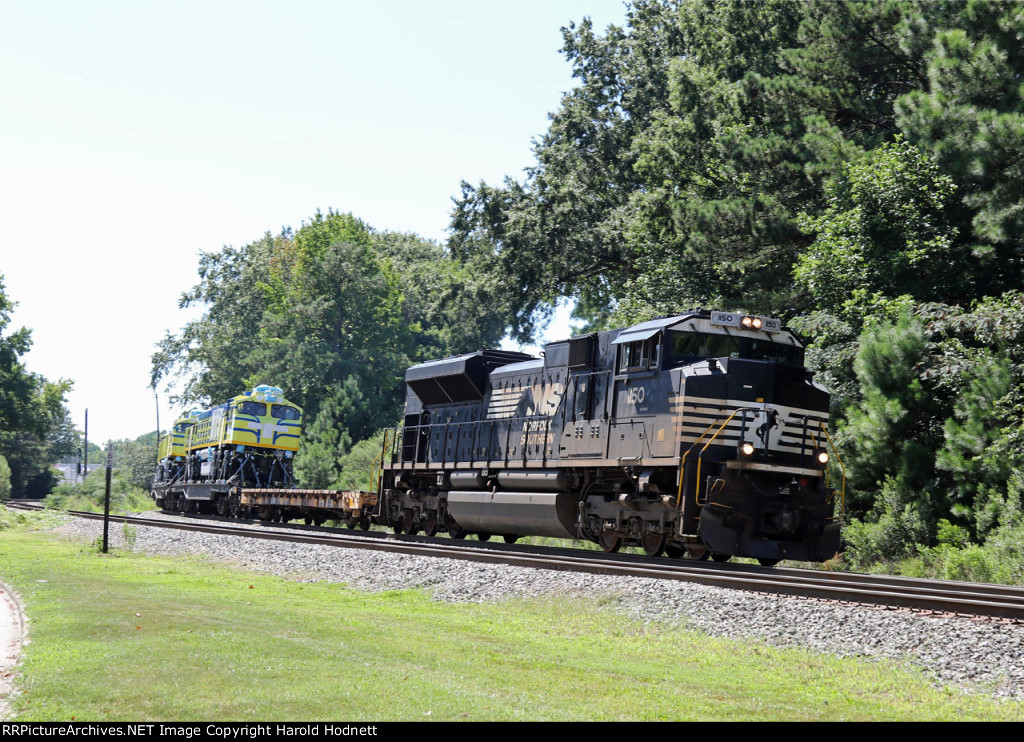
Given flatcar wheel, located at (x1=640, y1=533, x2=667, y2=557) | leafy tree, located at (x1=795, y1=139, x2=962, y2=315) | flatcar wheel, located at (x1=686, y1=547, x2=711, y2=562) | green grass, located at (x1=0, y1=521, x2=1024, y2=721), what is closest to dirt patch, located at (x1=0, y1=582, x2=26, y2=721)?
green grass, located at (x1=0, y1=521, x2=1024, y2=721)

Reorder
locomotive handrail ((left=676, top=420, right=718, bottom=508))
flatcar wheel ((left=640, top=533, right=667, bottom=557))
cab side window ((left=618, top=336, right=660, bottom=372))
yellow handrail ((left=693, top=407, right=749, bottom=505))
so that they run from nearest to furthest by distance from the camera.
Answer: yellow handrail ((left=693, top=407, right=749, bottom=505)), locomotive handrail ((left=676, top=420, right=718, bottom=508)), cab side window ((left=618, top=336, right=660, bottom=372)), flatcar wheel ((left=640, top=533, right=667, bottom=557))

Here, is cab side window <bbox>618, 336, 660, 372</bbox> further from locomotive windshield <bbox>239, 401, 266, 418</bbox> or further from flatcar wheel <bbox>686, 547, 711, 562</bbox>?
locomotive windshield <bbox>239, 401, 266, 418</bbox>

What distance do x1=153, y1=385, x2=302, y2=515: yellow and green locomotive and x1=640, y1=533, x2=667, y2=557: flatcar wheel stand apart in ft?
71.4

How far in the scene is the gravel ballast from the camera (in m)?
8.84

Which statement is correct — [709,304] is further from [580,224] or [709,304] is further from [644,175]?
[580,224]

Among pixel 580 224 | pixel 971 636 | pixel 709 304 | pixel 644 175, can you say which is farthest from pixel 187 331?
pixel 971 636

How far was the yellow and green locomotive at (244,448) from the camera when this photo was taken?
36719 mm

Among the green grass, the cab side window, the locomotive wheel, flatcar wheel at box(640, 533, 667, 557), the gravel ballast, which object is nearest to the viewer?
the green grass

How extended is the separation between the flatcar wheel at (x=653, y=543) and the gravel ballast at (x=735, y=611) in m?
3.10

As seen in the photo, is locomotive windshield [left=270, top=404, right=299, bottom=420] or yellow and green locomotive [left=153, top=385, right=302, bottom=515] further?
locomotive windshield [left=270, top=404, right=299, bottom=420]

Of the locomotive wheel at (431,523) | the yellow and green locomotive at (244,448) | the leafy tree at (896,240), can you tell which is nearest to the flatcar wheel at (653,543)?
the locomotive wheel at (431,523)

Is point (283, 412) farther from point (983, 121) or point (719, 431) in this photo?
point (983, 121)

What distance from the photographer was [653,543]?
17.5m

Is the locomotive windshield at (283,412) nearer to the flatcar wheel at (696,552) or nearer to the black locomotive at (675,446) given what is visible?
the black locomotive at (675,446)
